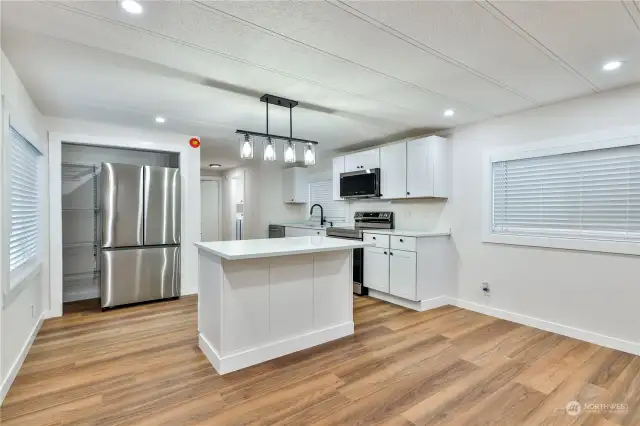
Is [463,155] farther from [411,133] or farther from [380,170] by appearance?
[380,170]

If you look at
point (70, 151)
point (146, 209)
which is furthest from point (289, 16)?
point (70, 151)

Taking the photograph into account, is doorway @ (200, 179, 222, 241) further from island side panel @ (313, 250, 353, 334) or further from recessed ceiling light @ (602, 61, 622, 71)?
recessed ceiling light @ (602, 61, 622, 71)

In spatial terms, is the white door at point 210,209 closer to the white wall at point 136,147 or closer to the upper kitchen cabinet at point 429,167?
the white wall at point 136,147

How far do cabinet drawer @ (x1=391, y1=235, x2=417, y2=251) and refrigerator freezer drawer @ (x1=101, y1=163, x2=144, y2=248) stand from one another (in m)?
3.19

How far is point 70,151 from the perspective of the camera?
14.1 feet

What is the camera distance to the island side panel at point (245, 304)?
2.43 m

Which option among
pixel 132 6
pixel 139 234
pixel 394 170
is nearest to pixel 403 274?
pixel 394 170

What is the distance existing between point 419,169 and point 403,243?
3.24 feet

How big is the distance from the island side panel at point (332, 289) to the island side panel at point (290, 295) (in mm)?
67

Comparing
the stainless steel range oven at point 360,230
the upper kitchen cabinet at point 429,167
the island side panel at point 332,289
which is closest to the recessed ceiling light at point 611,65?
the upper kitchen cabinet at point 429,167

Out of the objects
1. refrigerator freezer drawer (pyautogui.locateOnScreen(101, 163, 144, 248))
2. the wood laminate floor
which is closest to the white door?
refrigerator freezer drawer (pyautogui.locateOnScreen(101, 163, 144, 248))

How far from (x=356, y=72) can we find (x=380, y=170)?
2.36 m

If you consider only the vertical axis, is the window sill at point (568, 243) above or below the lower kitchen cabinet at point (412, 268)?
above

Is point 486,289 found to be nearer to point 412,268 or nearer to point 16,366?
point 412,268
